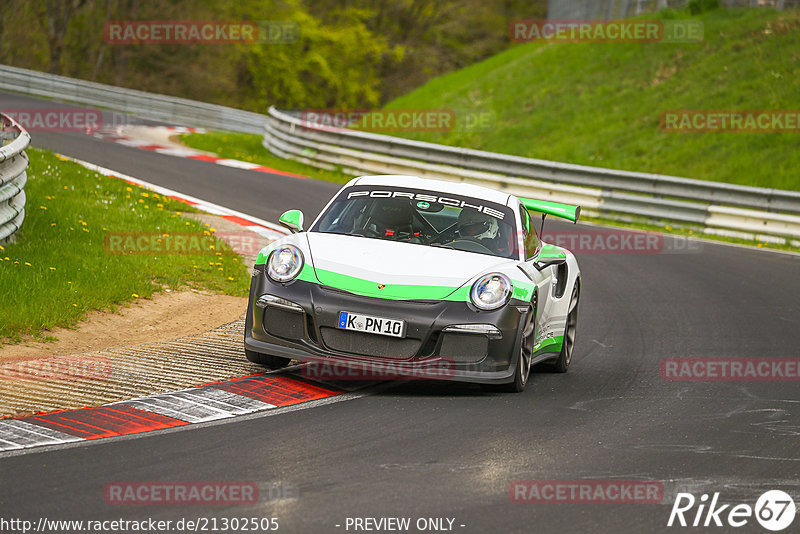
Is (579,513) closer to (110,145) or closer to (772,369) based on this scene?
(772,369)

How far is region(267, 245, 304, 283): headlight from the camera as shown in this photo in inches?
286

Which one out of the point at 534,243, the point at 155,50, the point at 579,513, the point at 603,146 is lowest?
the point at 579,513

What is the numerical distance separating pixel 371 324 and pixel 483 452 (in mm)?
1359

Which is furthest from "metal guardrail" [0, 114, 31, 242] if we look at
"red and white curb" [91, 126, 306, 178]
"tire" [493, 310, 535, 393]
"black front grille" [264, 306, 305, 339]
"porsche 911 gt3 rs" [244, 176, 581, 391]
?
"red and white curb" [91, 126, 306, 178]

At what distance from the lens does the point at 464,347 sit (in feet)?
23.0

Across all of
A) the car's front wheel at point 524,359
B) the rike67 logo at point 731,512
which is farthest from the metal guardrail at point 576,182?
the rike67 logo at point 731,512

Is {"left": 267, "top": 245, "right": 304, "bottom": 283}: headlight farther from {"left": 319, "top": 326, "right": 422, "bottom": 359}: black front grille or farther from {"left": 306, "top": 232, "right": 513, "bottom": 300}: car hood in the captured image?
{"left": 319, "top": 326, "right": 422, "bottom": 359}: black front grille

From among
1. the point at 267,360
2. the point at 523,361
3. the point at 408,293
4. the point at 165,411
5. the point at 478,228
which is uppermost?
the point at 478,228

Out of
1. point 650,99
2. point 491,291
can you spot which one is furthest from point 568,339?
point 650,99

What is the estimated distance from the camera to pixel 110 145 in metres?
22.8

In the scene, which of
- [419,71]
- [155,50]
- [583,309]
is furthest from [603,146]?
[419,71]

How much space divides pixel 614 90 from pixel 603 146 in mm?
3456

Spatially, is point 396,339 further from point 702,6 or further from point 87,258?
point 702,6

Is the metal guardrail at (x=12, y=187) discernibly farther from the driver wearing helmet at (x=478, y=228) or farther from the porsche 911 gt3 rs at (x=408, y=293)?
the driver wearing helmet at (x=478, y=228)
